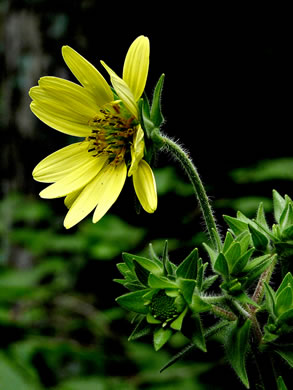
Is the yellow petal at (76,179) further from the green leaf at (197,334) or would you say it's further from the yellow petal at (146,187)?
the green leaf at (197,334)

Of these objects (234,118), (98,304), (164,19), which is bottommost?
(98,304)

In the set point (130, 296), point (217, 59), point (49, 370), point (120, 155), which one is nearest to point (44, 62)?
point (217, 59)

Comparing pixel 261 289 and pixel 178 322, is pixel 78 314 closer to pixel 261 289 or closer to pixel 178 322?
pixel 261 289

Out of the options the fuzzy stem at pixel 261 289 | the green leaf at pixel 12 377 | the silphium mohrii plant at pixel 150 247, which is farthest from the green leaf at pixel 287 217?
the green leaf at pixel 12 377

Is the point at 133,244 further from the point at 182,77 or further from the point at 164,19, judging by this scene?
the point at 164,19

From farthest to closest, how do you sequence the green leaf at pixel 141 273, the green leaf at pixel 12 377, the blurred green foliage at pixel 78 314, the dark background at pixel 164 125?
1. the dark background at pixel 164 125
2. the blurred green foliage at pixel 78 314
3. the green leaf at pixel 12 377
4. the green leaf at pixel 141 273

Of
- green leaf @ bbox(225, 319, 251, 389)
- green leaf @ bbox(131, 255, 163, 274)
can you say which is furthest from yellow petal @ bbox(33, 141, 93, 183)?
green leaf @ bbox(225, 319, 251, 389)
